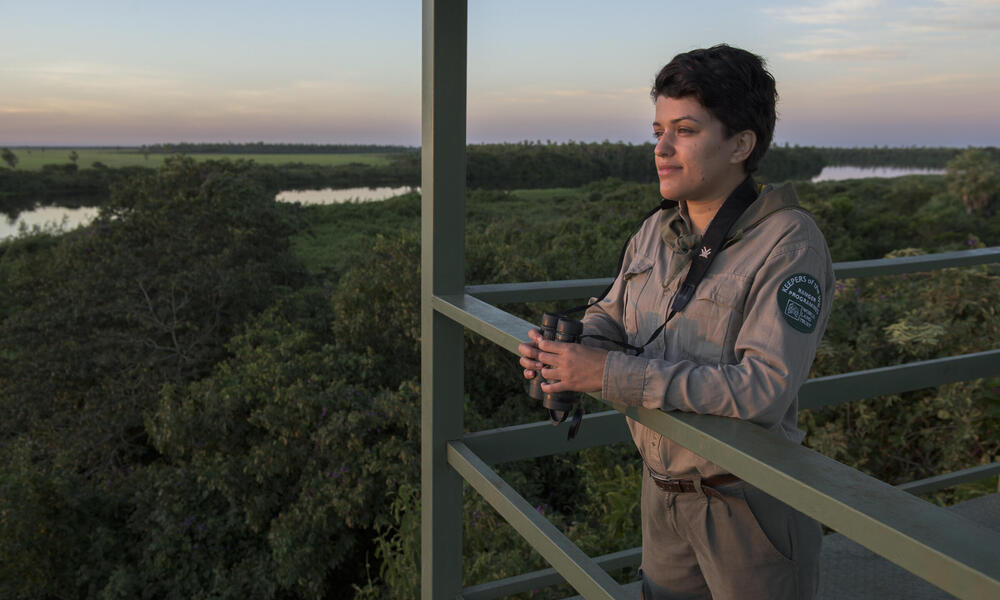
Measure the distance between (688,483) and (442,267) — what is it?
3.03 feet

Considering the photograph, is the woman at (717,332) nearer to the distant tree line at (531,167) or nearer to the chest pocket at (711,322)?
the chest pocket at (711,322)

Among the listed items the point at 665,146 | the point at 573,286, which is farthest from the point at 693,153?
the point at 573,286

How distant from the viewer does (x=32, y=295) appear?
9281 millimetres

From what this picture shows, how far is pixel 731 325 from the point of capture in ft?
3.49

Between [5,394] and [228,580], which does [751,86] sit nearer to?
[228,580]

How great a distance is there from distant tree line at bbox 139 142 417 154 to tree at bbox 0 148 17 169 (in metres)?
2.73

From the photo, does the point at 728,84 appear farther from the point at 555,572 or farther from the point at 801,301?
the point at 555,572

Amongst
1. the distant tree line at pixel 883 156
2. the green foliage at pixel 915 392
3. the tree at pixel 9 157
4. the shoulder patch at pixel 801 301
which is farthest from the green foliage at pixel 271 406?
the distant tree line at pixel 883 156

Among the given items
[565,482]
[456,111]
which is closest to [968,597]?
[456,111]

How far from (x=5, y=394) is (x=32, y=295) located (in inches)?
56.1

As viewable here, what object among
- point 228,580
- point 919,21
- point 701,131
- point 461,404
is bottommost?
Result: point 228,580

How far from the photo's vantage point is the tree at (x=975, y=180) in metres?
15.2

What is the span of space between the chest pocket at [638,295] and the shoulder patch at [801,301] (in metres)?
0.25

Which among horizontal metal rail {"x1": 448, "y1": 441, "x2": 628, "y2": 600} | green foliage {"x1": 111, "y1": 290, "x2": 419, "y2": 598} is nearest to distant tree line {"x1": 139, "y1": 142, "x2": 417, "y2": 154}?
green foliage {"x1": 111, "y1": 290, "x2": 419, "y2": 598}
